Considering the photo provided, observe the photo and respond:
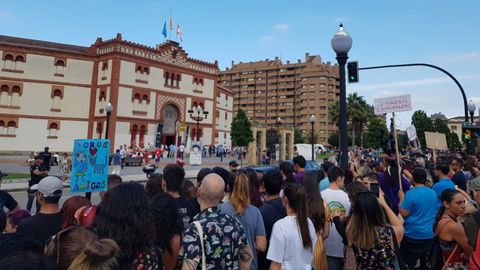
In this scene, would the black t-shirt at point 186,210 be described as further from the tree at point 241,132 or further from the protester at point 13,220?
the tree at point 241,132

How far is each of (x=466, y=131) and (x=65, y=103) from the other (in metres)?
40.8

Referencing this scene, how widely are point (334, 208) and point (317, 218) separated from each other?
0.75 meters

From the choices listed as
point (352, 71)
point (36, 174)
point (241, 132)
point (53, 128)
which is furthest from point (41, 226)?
point (241, 132)

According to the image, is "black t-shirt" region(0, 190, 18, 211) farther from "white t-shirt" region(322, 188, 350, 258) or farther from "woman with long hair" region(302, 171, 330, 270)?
Result: "white t-shirt" region(322, 188, 350, 258)

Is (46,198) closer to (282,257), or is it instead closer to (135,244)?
(135,244)

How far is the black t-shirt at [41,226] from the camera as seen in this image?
3.30 meters

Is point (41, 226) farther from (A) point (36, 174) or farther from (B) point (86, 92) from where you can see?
(B) point (86, 92)

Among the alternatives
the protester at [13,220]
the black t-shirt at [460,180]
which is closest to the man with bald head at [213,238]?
the protester at [13,220]

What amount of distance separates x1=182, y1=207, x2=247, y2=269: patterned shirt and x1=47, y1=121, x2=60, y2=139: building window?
41.9 m

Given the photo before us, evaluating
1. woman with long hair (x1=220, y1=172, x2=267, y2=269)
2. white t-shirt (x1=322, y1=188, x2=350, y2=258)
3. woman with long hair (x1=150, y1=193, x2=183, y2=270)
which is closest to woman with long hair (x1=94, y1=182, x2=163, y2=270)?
woman with long hair (x1=150, y1=193, x2=183, y2=270)

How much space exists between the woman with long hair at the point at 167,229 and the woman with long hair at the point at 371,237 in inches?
Result: 74.9

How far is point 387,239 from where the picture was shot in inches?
133

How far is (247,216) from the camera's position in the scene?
3619 mm

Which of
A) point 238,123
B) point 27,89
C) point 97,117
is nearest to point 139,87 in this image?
point 97,117
